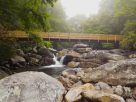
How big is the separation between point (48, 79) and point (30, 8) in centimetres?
367

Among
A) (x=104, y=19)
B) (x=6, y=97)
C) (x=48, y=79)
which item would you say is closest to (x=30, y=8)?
(x=48, y=79)

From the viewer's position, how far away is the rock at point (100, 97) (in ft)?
25.3

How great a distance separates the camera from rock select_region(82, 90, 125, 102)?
7.71 m

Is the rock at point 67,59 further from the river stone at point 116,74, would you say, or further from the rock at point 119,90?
the rock at point 119,90

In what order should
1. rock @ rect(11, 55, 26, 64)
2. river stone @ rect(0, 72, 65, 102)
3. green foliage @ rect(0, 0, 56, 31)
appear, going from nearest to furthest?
river stone @ rect(0, 72, 65, 102), green foliage @ rect(0, 0, 56, 31), rock @ rect(11, 55, 26, 64)

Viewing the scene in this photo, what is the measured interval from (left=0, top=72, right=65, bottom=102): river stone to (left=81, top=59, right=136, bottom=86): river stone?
2481mm

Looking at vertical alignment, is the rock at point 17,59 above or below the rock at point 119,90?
below

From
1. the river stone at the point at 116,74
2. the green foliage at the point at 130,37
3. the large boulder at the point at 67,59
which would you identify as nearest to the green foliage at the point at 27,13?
the river stone at the point at 116,74

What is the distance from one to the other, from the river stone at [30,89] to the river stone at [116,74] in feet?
8.14

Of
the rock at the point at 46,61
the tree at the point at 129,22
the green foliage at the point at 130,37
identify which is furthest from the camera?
the tree at the point at 129,22

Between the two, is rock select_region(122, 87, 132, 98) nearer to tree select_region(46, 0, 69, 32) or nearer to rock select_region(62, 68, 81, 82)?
rock select_region(62, 68, 81, 82)

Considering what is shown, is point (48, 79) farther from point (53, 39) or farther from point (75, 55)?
point (53, 39)

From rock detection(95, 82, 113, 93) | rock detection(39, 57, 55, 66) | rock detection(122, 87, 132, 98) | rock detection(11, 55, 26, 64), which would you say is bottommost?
rock detection(39, 57, 55, 66)

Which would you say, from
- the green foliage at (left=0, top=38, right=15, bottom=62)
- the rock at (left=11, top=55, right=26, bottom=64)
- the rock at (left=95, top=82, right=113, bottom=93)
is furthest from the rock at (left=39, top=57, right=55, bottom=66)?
the rock at (left=95, top=82, right=113, bottom=93)
